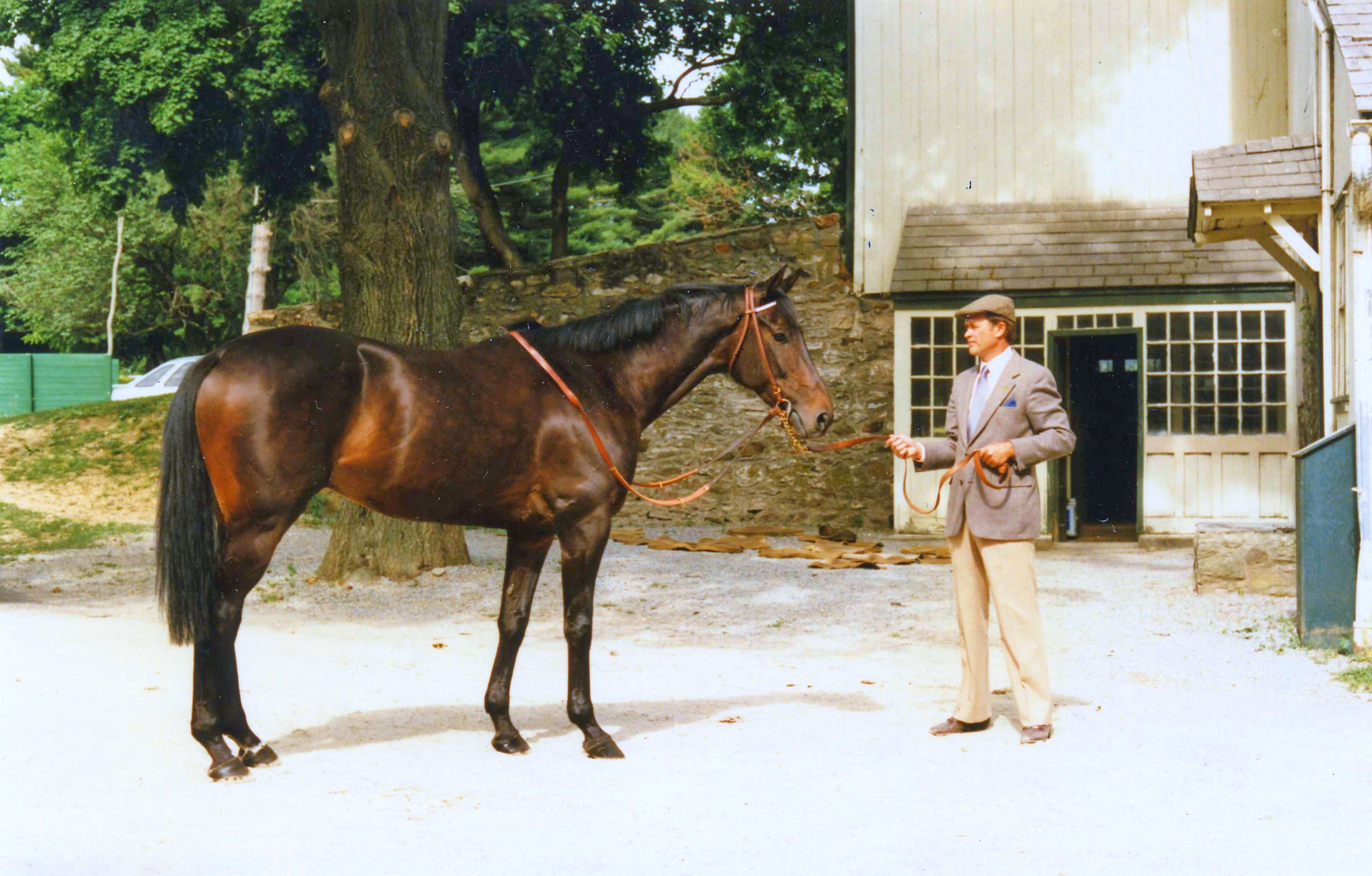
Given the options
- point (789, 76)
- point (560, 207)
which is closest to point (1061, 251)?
point (789, 76)

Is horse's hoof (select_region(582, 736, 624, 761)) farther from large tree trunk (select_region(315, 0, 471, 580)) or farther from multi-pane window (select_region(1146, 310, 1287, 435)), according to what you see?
multi-pane window (select_region(1146, 310, 1287, 435))

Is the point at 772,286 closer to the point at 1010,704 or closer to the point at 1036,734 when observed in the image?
the point at 1036,734

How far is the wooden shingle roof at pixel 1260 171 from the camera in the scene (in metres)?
10.3

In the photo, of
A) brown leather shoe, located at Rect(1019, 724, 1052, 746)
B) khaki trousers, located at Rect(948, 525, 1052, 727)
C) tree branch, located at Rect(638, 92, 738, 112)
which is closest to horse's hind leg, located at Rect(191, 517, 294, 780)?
khaki trousers, located at Rect(948, 525, 1052, 727)

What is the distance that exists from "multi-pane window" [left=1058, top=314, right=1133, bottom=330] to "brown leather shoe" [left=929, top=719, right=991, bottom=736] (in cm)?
986

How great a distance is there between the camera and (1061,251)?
1541 cm

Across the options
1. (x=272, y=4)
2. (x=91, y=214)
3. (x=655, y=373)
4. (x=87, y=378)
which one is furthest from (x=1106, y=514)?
(x=91, y=214)

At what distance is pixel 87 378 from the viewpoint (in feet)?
107

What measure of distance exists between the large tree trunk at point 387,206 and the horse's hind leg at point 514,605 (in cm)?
524

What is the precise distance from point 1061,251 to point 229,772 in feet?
40.6

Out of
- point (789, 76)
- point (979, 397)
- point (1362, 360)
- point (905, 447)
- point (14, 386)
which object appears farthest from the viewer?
point (14, 386)

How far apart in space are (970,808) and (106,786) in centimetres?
317

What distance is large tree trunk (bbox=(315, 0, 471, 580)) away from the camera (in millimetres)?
10914

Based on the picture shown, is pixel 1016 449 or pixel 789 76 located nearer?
pixel 1016 449
